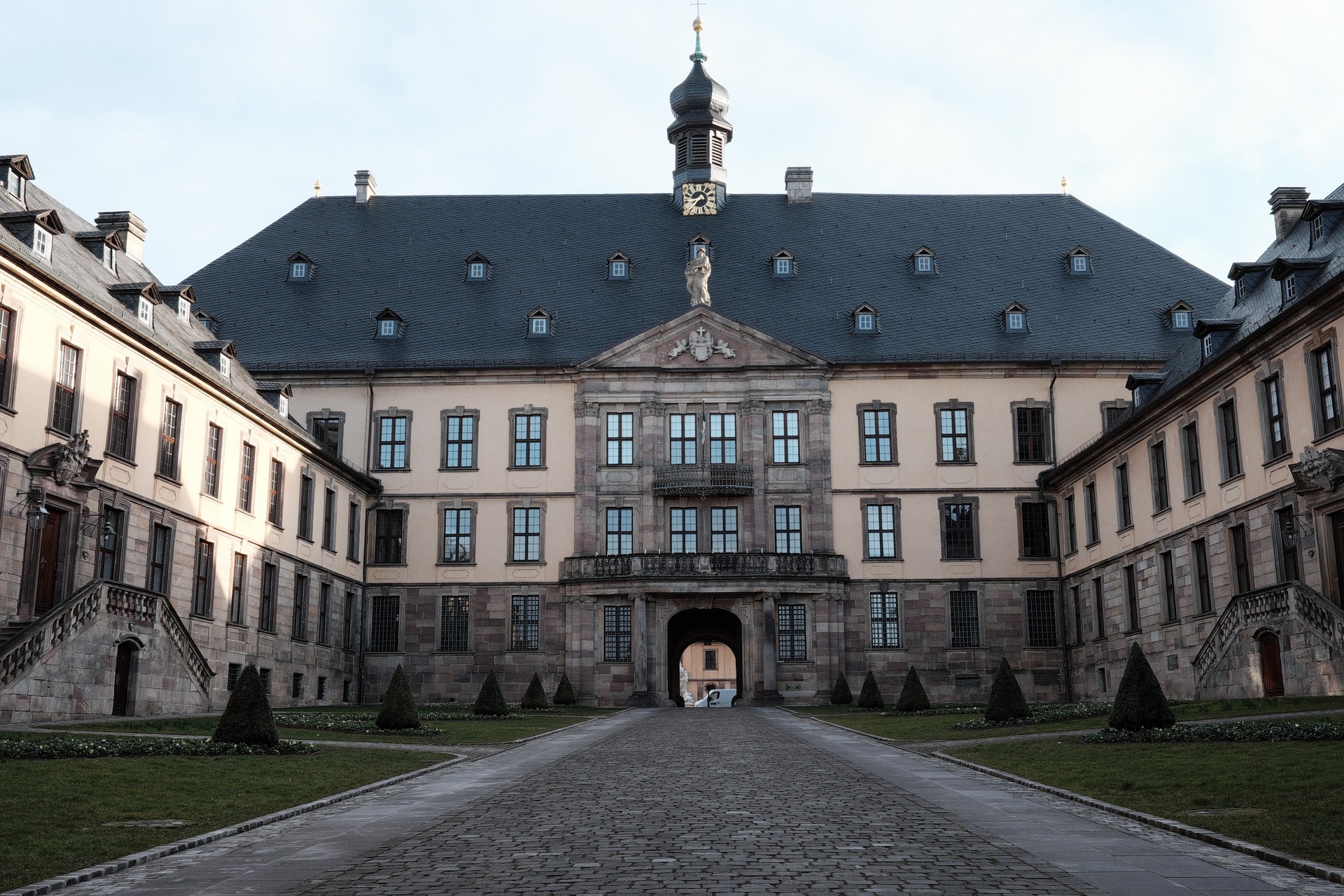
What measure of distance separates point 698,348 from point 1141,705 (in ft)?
110

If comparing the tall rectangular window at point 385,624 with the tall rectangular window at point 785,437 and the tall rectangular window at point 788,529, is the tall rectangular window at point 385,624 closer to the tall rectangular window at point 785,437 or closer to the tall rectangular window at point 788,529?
the tall rectangular window at point 788,529

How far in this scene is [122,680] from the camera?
32.5 meters

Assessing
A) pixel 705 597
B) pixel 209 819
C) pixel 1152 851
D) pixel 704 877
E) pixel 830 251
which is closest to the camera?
pixel 704 877

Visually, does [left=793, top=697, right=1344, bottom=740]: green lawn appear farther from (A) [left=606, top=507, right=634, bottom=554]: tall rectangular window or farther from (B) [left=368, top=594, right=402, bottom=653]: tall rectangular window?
(B) [left=368, top=594, right=402, bottom=653]: tall rectangular window

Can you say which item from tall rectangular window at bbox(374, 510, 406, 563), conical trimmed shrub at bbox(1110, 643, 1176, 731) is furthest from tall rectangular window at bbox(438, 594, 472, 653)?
conical trimmed shrub at bbox(1110, 643, 1176, 731)

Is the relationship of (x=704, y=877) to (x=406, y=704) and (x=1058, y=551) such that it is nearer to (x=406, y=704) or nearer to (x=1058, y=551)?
(x=406, y=704)

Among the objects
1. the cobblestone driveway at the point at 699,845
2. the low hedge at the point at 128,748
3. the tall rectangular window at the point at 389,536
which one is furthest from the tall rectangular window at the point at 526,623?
the cobblestone driveway at the point at 699,845

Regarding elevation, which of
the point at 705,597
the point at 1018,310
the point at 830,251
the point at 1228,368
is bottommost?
the point at 705,597

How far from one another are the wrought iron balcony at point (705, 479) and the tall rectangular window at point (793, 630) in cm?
505

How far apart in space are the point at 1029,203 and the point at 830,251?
10.5 m

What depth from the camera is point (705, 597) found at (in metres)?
51.8

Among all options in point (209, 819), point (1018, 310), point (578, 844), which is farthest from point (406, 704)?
point (1018, 310)

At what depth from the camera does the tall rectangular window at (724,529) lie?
54094mm

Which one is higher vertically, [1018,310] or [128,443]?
[1018,310]
